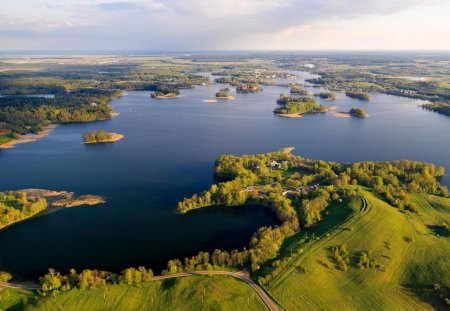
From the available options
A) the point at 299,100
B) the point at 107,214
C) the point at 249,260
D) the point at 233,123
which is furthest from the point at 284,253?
the point at 299,100

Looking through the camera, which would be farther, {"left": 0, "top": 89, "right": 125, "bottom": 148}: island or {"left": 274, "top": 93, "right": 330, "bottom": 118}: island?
{"left": 274, "top": 93, "right": 330, "bottom": 118}: island

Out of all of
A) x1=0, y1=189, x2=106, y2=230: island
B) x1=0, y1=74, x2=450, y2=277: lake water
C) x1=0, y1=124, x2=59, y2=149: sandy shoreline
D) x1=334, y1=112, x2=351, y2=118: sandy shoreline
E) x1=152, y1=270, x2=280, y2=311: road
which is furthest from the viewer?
x1=334, y1=112, x2=351, y2=118: sandy shoreline

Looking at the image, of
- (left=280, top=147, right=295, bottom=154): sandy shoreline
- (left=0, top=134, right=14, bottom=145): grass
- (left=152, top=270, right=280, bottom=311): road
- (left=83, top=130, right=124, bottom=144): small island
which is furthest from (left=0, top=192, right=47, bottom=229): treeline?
(left=280, top=147, right=295, bottom=154): sandy shoreline

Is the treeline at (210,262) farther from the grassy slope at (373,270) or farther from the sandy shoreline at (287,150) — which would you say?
the sandy shoreline at (287,150)

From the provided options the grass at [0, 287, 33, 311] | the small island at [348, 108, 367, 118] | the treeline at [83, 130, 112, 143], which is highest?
the grass at [0, 287, 33, 311]

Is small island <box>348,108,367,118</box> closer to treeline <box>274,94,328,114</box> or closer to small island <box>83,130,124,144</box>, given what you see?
treeline <box>274,94,328,114</box>

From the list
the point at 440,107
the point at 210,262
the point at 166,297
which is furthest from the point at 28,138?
the point at 440,107

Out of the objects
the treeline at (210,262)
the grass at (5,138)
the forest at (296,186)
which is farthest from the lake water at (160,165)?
the grass at (5,138)
